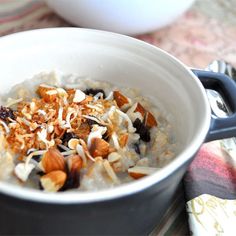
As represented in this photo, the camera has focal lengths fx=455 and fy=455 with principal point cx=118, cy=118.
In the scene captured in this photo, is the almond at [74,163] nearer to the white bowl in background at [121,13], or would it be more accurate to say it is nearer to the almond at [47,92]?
the almond at [47,92]

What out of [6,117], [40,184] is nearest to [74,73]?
[6,117]

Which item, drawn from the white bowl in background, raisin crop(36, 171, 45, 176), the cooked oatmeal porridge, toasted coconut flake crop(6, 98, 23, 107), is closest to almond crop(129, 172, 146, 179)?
the cooked oatmeal porridge

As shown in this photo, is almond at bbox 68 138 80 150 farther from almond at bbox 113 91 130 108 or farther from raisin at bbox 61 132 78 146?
almond at bbox 113 91 130 108

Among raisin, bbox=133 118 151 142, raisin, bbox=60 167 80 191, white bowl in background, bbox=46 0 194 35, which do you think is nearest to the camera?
raisin, bbox=60 167 80 191

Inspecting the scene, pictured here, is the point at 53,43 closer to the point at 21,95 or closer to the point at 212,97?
the point at 21,95

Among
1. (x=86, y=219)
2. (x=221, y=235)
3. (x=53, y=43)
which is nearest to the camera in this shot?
(x=86, y=219)

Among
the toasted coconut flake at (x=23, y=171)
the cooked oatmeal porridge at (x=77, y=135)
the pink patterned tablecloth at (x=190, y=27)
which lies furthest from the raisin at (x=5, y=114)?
the pink patterned tablecloth at (x=190, y=27)

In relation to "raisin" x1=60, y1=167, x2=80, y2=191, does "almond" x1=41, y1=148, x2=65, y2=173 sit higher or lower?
higher

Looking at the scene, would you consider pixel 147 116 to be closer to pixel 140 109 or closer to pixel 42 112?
pixel 140 109
